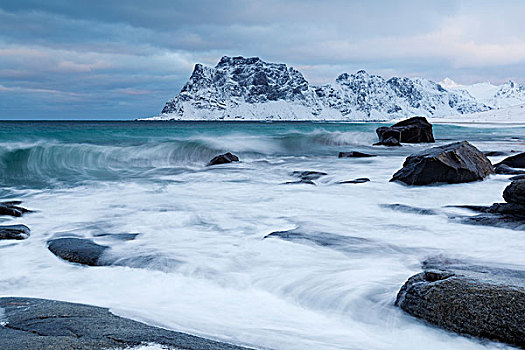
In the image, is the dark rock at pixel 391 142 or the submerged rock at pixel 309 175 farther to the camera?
the dark rock at pixel 391 142

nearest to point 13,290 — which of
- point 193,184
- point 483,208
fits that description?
point 483,208

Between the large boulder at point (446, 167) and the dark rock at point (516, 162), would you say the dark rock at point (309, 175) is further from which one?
the dark rock at point (516, 162)

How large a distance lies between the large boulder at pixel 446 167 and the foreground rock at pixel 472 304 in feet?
16.0

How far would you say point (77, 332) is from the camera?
6.73ft

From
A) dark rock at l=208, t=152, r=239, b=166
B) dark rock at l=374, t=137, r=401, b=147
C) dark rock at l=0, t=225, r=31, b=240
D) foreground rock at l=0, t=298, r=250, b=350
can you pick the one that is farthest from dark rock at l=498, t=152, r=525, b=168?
dark rock at l=374, t=137, r=401, b=147

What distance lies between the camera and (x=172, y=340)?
2041 mm

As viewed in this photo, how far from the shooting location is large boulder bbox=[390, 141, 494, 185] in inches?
288

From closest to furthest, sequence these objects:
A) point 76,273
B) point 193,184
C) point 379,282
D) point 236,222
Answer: point 379,282, point 76,273, point 236,222, point 193,184

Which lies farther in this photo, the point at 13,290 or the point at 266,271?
the point at 266,271

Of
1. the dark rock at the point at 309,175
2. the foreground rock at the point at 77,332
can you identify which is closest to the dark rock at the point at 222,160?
the dark rock at the point at 309,175

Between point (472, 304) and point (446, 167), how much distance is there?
5.30 m

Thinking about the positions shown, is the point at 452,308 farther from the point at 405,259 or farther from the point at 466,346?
the point at 405,259

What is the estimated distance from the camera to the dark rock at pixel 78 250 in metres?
3.91

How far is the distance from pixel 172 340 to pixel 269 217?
384 cm
